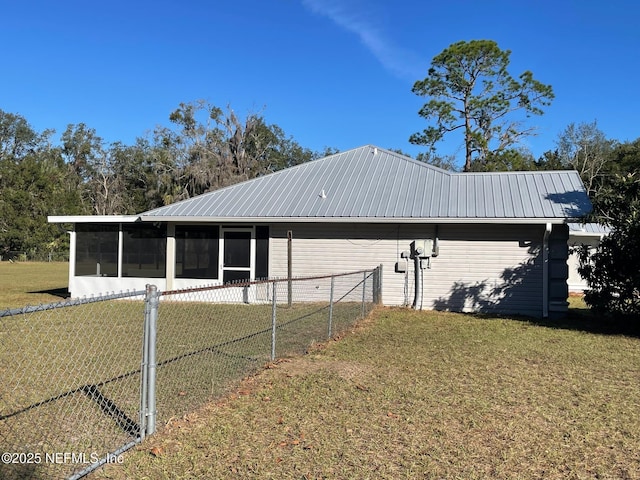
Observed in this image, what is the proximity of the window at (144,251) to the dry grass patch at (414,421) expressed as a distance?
343 inches

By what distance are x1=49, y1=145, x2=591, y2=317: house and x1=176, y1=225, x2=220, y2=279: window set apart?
1.2 inches

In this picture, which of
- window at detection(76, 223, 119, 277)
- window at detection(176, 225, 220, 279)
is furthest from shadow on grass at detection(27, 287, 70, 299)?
window at detection(176, 225, 220, 279)

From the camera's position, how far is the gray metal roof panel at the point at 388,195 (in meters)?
13.3

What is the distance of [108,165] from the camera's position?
6175 cm

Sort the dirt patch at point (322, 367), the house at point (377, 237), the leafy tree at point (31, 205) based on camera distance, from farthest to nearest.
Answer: the leafy tree at point (31, 205) → the house at point (377, 237) → the dirt patch at point (322, 367)

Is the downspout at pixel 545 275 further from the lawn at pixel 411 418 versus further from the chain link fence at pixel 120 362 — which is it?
Answer: the chain link fence at pixel 120 362

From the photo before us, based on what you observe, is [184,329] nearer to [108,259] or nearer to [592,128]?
[108,259]

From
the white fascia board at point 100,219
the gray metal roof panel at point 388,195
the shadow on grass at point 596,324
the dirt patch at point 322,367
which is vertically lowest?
the shadow on grass at point 596,324

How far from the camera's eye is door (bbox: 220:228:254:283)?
14742 mm

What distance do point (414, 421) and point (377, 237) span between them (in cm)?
943

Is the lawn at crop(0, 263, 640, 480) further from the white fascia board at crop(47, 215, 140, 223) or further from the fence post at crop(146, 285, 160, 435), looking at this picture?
Result: the white fascia board at crop(47, 215, 140, 223)

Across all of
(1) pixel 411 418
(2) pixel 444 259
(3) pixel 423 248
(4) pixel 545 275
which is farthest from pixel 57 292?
(1) pixel 411 418

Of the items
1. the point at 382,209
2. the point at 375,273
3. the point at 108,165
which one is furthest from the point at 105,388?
the point at 108,165

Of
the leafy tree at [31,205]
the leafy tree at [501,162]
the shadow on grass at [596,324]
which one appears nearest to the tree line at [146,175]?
the leafy tree at [31,205]
